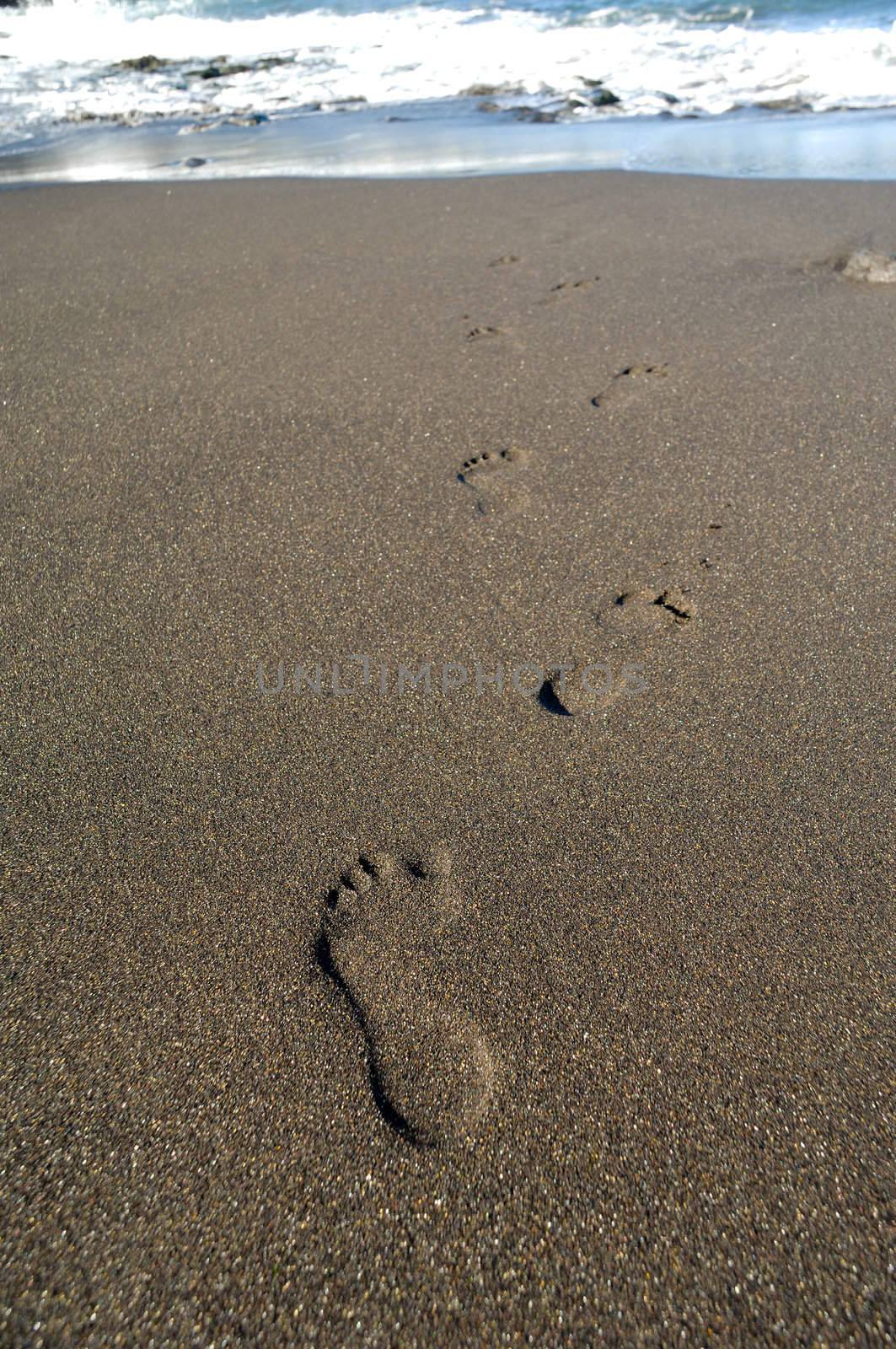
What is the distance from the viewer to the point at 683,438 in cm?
265

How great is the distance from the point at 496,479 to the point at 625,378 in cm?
68

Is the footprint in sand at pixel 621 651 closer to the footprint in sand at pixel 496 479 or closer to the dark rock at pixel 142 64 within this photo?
the footprint in sand at pixel 496 479

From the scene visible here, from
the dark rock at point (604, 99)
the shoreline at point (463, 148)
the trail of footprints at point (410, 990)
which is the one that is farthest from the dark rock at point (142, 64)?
the trail of footprints at point (410, 990)

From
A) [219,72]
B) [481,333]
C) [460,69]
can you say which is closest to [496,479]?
[481,333]

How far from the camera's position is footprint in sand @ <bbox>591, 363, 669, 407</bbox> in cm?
282

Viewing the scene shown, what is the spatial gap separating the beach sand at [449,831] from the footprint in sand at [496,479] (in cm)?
1

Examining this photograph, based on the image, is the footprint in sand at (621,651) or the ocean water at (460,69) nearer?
the footprint in sand at (621,651)

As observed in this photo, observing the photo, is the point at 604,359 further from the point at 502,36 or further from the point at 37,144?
the point at 502,36

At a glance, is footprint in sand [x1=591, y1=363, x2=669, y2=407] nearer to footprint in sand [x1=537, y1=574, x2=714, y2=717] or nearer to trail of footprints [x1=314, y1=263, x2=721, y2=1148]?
A: footprint in sand [x1=537, y1=574, x2=714, y2=717]

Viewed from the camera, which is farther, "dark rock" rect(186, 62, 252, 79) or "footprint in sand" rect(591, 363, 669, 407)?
"dark rock" rect(186, 62, 252, 79)

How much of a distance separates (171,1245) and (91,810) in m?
0.77

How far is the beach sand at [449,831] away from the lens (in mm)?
1183

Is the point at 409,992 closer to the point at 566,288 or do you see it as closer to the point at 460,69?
the point at 566,288

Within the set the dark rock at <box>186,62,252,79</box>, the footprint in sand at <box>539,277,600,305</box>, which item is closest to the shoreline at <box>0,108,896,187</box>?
the footprint in sand at <box>539,277,600,305</box>
